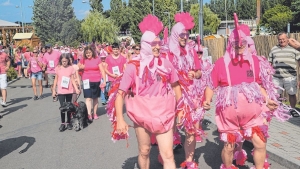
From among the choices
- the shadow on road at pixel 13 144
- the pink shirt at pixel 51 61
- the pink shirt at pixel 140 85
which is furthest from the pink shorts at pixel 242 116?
the pink shirt at pixel 51 61

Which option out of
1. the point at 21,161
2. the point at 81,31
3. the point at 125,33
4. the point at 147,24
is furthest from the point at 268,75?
the point at 125,33

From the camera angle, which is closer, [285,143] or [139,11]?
[285,143]

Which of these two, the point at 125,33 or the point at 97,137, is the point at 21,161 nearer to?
the point at 97,137

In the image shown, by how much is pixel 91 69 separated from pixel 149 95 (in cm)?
558

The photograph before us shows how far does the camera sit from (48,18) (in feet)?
238

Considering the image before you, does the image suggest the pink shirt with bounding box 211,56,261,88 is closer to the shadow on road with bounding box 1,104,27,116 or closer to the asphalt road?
the asphalt road

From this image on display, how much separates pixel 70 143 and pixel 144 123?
3.64 m

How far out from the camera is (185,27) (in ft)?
17.5

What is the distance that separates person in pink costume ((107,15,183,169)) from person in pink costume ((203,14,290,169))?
62 centimetres

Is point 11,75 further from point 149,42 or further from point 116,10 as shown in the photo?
point 116,10

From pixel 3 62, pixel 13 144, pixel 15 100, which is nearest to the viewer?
pixel 13 144

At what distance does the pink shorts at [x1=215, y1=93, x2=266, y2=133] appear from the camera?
14.7 ft

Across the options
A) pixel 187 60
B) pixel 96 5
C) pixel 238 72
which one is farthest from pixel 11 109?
pixel 96 5

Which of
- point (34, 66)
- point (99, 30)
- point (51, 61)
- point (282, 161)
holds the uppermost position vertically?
point (99, 30)
